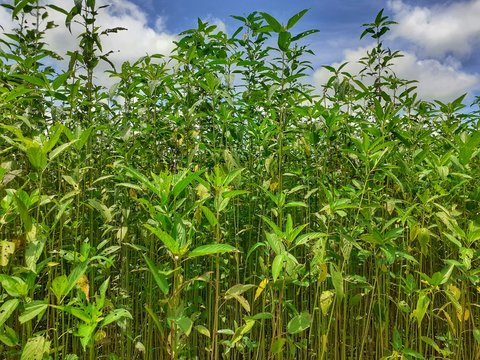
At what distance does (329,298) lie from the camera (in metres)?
1.80

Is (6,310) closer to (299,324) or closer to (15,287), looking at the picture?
(15,287)

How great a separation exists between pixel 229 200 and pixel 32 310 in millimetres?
1079

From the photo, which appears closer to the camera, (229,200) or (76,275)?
(76,275)

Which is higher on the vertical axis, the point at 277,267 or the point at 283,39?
the point at 283,39

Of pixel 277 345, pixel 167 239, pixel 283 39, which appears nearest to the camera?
pixel 167 239

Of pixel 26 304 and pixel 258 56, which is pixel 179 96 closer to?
pixel 258 56

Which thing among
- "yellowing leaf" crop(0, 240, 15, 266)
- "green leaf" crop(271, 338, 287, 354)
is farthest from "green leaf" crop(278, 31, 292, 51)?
"yellowing leaf" crop(0, 240, 15, 266)

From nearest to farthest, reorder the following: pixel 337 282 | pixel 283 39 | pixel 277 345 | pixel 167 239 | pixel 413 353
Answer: pixel 167 239, pixel 337 282, pixel 277 345, pixel 413 353, pixel 283 39

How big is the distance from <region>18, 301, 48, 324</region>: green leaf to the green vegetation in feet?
0.31

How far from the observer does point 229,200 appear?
229 cm

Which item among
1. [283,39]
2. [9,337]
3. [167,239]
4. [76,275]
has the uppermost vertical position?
[283,39]

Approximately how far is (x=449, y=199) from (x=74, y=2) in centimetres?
204

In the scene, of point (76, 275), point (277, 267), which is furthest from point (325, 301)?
point (76, 275)

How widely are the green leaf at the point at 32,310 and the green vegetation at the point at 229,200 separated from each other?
95 mm
